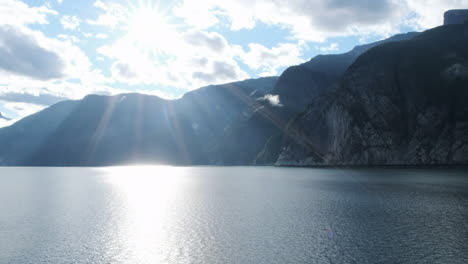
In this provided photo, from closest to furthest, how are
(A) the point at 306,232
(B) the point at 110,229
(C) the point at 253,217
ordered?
(A) the point at 306,232 → (B) the point at 110,229 → (C) the point at 253,217

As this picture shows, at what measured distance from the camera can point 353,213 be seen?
57719mm

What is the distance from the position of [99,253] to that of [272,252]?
1864cm

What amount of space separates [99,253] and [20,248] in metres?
9.93

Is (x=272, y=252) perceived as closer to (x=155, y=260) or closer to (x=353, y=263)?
(x=353, y=263)

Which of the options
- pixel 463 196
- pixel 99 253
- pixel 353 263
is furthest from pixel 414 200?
→ pixel 99 253

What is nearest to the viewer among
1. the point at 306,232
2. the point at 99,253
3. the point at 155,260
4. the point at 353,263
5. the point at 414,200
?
the point at 353,263

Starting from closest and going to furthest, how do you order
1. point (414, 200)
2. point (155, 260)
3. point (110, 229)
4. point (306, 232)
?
point (155, 260) < point (306, 232) < point (110, 229) < point (414, 200)

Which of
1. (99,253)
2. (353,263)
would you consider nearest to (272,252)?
(353,263)

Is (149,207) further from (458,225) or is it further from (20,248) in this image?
(458,225)

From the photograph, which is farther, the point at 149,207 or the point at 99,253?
the point at 149,207

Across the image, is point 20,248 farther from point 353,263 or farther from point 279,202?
point 279,202

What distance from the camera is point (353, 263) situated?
32312 millimetres

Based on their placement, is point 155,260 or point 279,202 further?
point 279,202

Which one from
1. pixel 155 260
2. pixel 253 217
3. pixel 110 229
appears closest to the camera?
pixel 155 260
